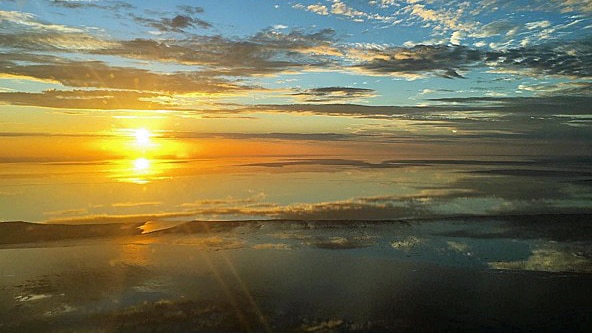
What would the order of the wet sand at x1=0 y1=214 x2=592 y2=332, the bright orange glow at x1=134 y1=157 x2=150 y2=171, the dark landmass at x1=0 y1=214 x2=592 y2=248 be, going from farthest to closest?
the bright orange glow at x1=134 y1=157 x2=150 y2=171, the dark landmass at x1=0 y1=214 x2=592 y2=248, the wet sand at x1=0 y1=214 x2=592 y2=332

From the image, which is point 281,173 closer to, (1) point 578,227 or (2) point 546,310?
(1) point 578,227

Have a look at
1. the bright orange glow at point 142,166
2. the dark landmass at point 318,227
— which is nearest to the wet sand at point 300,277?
the dark landmass at point 318,227

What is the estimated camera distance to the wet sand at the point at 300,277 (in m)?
7.72

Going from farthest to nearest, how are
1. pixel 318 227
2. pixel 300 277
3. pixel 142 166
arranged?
pixel 142 166 < pixel 318 227 < pixel 300 277

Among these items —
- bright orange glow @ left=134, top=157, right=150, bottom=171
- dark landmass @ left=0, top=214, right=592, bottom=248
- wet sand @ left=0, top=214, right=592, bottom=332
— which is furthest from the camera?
bright orange glow @ left=134, top=157, right=150, bottom=171

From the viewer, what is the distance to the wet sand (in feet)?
25.3

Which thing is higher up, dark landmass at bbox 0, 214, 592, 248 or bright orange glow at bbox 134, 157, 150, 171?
dark landmass at bbox 0, 214, 592, 248

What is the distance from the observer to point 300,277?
984 cm

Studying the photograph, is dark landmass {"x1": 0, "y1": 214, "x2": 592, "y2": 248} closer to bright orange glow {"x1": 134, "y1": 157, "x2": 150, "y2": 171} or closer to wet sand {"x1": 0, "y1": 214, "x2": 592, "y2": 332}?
wet sand {"x1": 0, "y1": 214, "x2": 592, "y2": 332}

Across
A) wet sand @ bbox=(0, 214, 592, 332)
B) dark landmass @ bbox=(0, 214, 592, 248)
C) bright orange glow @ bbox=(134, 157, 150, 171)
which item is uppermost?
wet sand @ bbox=(0, 214, 592, 332)

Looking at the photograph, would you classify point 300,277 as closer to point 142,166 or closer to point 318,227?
point 318,227

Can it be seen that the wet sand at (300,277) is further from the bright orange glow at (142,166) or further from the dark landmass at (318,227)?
the bright orange glow at (142,166)

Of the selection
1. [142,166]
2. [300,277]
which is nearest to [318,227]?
[300,277]

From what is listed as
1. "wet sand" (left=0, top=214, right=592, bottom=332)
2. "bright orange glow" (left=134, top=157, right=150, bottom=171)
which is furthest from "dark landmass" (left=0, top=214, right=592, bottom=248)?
"bright orange glow" (left=134, top=157, right=150, bottom=171)
